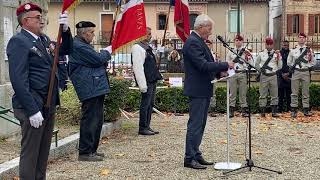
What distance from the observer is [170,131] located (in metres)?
11.1

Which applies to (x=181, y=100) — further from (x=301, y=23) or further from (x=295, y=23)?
(x=301, y=23)

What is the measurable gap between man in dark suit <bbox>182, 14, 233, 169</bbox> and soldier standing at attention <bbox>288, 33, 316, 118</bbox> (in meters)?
6.54

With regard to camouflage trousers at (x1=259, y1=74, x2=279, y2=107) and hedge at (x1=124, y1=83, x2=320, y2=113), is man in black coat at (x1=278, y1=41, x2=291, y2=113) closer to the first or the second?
hedge at (x1=124, y1=83, x2=320, y2=113)

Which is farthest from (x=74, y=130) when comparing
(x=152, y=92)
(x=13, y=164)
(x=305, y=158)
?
(x=305, y=158)

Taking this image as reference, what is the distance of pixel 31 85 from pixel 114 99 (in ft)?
17.6

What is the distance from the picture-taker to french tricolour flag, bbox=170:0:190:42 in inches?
380

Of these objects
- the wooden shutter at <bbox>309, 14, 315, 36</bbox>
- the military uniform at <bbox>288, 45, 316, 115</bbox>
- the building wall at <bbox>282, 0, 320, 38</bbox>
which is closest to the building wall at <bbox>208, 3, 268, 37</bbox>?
the building wall at <bbox>282, 0, 320, 38</bbox>

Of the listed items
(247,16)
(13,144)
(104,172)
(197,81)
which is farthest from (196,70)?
(247,16)

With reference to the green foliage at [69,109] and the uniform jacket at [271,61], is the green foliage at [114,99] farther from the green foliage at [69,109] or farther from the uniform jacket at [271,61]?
the uniform jacket at [271,61]

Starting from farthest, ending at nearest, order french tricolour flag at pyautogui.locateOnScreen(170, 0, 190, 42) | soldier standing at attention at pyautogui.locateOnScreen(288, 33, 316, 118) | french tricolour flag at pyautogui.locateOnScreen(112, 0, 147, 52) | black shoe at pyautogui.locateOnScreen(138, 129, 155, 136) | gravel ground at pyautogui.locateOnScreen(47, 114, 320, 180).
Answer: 1. soldier standing at attention at pyautogui.locateOnScreen(288, 33, 316, 118)
2. black shoe at pyautogui.locateOnScreen(138, 129, 155, 136)
3. french tricolour flag at pyautogui.locateOnScreen(170, 0, 190, 42)
4. french tricolour flag at pyautogui.locateOnScreen(112, 0, 147, 52)
5. gravel ground at pyautogui.locateOnScreen(47, 114, 320, 180)

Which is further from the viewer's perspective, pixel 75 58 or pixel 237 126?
pixel 237 126

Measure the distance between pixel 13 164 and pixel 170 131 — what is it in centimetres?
465

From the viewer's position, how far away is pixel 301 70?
44.4 feet

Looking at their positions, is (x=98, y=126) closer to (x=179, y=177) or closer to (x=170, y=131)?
(x=179, y=177)
